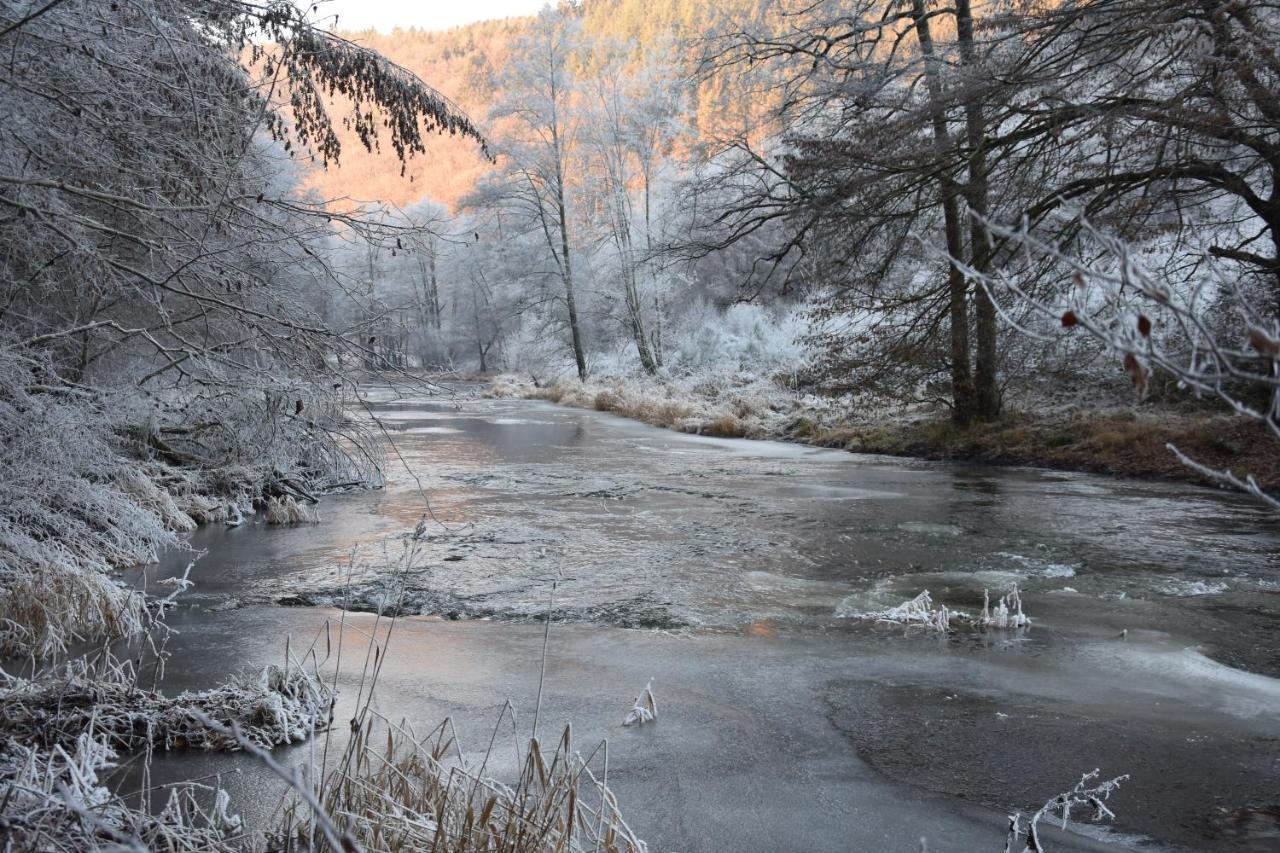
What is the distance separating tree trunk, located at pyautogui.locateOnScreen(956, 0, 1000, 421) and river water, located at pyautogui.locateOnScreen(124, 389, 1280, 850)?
270 cm

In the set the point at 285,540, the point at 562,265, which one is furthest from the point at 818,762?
the point at 562,265

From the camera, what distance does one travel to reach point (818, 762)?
4.36 m

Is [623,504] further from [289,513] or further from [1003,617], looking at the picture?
[1003,617]

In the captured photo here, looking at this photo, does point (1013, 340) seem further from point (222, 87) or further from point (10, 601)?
point (10, 601)

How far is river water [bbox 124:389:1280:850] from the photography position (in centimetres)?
401

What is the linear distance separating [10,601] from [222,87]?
11.7 ft

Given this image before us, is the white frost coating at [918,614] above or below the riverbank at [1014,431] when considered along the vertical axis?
below

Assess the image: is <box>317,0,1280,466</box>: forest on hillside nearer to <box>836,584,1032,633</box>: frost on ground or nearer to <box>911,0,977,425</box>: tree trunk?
<box>911,0,977,425</box>: tree trunk

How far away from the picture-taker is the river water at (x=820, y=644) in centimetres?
401

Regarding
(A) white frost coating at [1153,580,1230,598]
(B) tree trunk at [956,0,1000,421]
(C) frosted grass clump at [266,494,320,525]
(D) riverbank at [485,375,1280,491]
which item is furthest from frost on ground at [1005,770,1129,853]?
(C) frosted grass clump at [266,494,320,525]

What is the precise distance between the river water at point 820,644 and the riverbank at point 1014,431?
0.82 meters

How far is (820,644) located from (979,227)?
877 cm

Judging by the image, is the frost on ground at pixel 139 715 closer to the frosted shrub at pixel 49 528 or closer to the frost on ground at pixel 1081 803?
the frosted shrub at pixel 49 528

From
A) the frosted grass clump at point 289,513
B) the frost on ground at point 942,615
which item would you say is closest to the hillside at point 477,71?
the frosted grass clump at point 289,513
